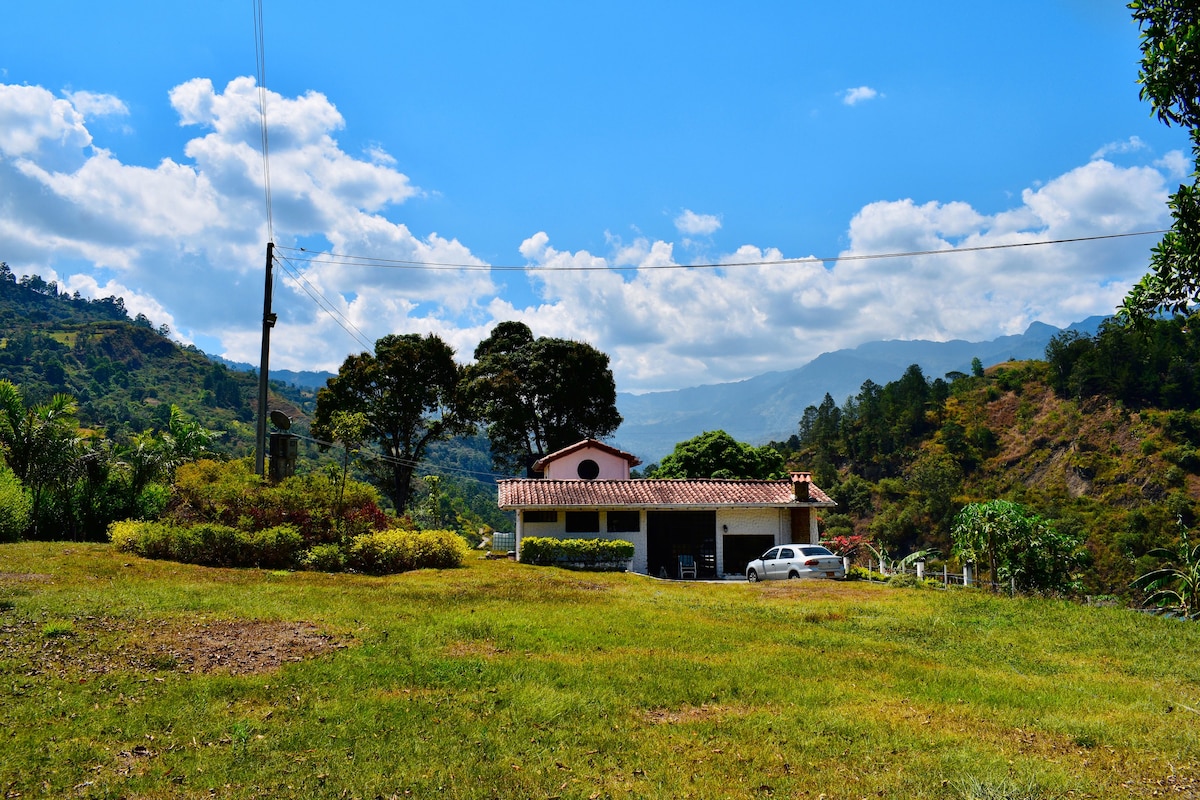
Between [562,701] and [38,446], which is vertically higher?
[38,446]

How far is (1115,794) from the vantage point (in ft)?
21.6

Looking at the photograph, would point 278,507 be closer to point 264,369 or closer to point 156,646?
point 264,369

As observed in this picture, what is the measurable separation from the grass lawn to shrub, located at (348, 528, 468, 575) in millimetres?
7445

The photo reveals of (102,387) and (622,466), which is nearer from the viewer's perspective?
(622,466)

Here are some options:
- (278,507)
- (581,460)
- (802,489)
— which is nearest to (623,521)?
(581,460)

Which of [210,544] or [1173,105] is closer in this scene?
[1173,105]

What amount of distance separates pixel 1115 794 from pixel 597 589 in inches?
607

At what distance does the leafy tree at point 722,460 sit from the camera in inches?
1950

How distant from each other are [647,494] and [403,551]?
11.6 m

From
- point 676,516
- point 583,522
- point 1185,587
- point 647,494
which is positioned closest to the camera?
point 1185,587

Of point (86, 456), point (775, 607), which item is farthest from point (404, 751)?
→ point (86, 456)

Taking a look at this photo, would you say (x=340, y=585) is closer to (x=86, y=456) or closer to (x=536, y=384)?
(x=86, y=456)

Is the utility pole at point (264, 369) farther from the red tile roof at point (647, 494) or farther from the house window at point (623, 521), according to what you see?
the house window at point (623, 521)

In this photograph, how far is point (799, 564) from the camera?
2642cm
